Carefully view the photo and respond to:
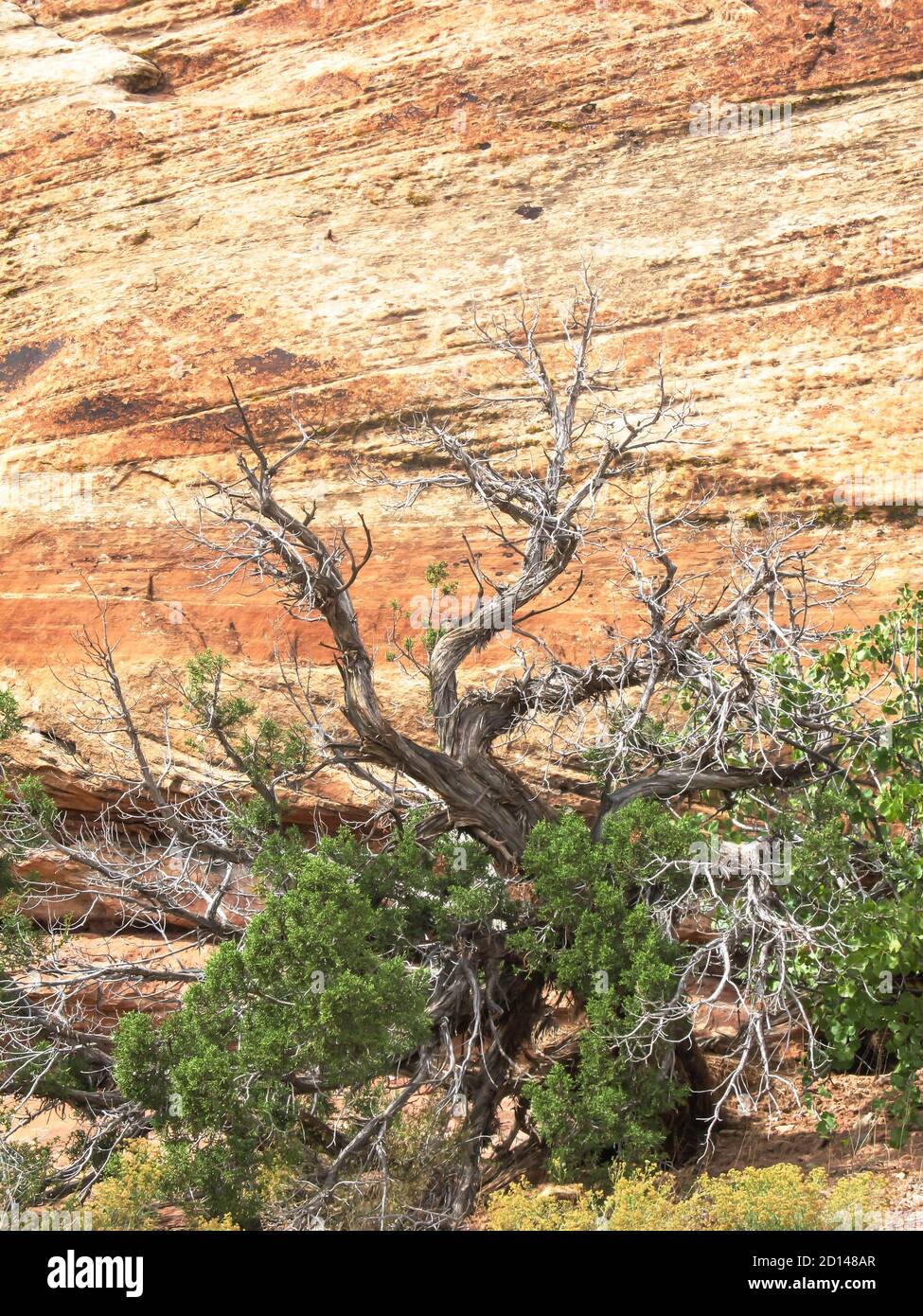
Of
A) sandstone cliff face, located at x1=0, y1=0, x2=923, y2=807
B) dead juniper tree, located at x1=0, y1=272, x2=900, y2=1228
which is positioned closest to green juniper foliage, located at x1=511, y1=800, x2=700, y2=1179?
dead juniper tree, located at x1=0, y1=272, x2=900, y2=1228

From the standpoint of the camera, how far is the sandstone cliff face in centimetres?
1256

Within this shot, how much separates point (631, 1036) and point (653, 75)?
35.5 ft

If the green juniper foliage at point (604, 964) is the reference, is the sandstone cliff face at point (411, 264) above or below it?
above

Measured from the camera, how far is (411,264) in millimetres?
14180

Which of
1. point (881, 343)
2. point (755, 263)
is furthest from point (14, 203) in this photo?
point (881, 343)

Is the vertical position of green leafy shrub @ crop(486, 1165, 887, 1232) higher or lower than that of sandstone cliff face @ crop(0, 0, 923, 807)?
lower

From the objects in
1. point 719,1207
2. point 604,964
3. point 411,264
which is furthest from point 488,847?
point 411,264

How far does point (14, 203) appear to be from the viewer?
1608 centimetres

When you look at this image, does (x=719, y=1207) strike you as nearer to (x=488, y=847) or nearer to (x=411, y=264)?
(x=488, y=847)

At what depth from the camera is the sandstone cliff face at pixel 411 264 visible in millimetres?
12562

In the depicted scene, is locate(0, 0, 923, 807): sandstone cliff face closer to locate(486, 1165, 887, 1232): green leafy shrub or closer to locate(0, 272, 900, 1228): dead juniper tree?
locate(0, 272, 900, 1228): dead juniper tree

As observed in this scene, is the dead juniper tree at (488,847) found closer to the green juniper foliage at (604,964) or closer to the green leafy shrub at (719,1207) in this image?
the green juniper foliage at (604,964)

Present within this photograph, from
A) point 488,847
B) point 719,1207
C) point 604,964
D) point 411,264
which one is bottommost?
point 719,1207

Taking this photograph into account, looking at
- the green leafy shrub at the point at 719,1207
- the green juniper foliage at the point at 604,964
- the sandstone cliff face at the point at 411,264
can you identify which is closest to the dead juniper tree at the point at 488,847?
the green juniper foliage at the point at 604,964
